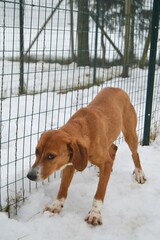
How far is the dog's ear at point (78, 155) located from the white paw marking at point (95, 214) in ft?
1.87

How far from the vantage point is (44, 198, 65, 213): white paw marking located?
3.46 metres

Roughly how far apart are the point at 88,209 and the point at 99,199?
250mm

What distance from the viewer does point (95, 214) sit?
3312 mm

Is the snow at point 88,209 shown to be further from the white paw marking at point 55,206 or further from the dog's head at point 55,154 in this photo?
the dog's head at point 55,154

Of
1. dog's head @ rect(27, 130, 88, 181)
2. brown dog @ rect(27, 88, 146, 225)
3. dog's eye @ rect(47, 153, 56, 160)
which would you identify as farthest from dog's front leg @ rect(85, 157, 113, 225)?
dog's eye @ rect(47, 153, 56, 160)

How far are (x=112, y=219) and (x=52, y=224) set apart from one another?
0.63 metres

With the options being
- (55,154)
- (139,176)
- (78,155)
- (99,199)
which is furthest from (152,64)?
(55,154)

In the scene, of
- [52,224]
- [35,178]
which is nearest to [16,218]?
[52,224]

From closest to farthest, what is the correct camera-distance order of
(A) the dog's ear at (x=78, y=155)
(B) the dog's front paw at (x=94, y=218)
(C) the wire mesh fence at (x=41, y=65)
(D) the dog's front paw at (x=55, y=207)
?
(A) the dog's ear at (x=78, y=155), (B) the dog's front paw at (x=94, y=218), (D) the dog's front paw at (x=55, y=207), (C) the wire mesh fence at (x=41, y=65)

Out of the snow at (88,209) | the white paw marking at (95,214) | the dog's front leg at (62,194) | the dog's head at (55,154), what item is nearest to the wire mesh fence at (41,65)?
the snow at (88,209)

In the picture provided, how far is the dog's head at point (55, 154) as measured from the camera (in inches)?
114

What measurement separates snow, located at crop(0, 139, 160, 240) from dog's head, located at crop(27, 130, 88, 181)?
1.91 feet

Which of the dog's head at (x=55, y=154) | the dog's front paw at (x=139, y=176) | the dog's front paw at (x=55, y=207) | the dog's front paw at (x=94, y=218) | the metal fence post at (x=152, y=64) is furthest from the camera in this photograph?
the metal fence post at (x=152, y=64)

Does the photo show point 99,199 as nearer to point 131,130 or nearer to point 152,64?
point 131,130
